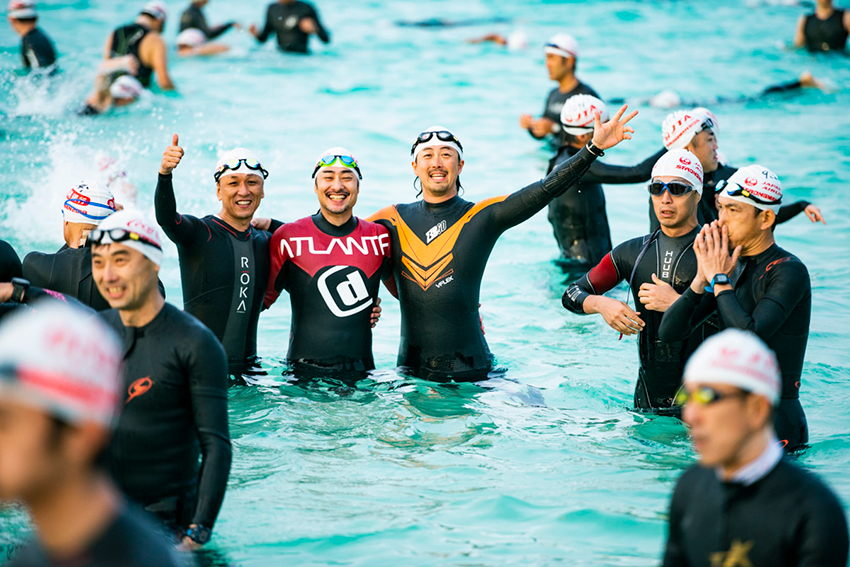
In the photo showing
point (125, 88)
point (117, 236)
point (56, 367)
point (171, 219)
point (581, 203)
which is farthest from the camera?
point (125, 88)

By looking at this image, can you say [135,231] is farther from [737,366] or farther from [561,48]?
[561,48]

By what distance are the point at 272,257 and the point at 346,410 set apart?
1377 mm

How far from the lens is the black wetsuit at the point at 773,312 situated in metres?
5.23

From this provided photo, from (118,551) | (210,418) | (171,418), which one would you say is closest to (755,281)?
(210,418)

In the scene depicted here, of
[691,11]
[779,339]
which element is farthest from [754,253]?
[691,11]

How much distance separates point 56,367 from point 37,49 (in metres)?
17.4

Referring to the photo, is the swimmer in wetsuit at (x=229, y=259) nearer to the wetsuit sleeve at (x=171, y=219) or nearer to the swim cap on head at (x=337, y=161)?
the wetsuit sleeve at (x=171, y=219)

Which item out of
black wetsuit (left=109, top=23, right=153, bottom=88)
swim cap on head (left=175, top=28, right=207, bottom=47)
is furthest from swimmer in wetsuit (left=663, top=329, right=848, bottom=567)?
swim cap on head (left=175, top=28, right=207, bottom=47)

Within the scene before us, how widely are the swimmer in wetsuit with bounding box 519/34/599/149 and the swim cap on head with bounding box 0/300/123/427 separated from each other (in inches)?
373

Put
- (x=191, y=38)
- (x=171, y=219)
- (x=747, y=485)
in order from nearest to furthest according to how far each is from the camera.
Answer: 1. (x=747, y=485)
2. (x=171, y=219)
3. (x=191, y=38)

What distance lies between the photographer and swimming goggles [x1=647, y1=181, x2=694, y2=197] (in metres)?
6.21

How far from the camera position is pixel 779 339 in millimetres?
5617

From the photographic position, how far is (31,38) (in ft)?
57.4

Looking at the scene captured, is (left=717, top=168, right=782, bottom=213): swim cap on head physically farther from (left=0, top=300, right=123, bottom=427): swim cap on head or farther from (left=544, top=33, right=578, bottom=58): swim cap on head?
(left=544, top=33, right=578, bottom=58): swim cap on head
